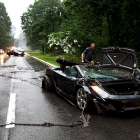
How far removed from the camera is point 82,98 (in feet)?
20.0

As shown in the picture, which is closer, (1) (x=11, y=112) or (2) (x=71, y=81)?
(1) (x=11, y=112)

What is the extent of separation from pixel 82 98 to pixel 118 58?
2.45 metres

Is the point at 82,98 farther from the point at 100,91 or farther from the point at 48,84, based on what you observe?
the point at 48,84

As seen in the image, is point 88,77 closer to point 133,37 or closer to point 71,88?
point 71,88

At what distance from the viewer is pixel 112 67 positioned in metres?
7.98

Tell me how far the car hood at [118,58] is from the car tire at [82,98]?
2.07 meters

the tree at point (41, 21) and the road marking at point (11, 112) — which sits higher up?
the tree at point (41, 21)

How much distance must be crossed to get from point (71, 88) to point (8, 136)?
2.70 metres

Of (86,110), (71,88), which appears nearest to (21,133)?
(86,110)

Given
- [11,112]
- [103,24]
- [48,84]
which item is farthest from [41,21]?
[11,112]

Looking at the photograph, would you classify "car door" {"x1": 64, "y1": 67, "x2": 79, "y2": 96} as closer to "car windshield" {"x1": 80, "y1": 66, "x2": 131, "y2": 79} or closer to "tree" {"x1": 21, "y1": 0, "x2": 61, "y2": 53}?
"car windshield" {"x1": 80, "y1": 66, "x2": 131, "y2": 79}

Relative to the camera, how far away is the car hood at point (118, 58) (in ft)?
24.7

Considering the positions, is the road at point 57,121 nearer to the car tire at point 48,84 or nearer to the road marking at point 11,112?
the road marking at point 11,112

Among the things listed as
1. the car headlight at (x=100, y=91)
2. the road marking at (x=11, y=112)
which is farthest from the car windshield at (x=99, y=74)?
the road marking at (x=11, y=112)
